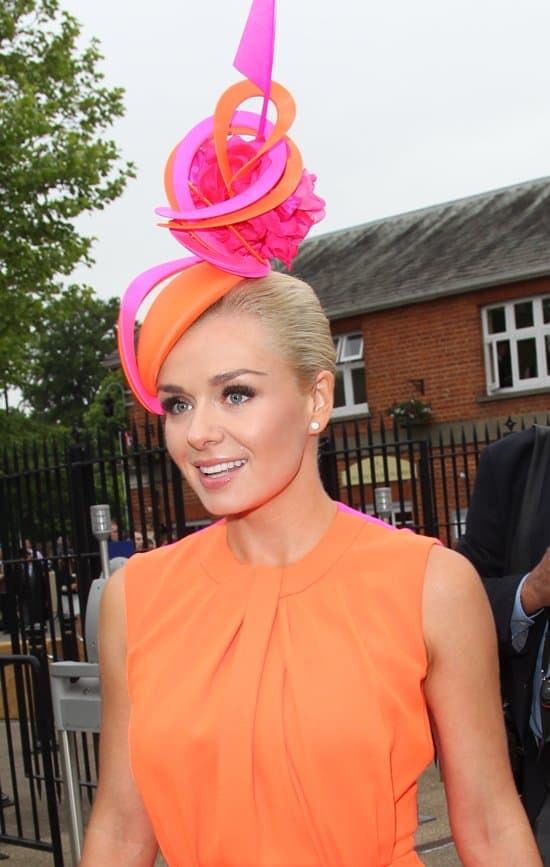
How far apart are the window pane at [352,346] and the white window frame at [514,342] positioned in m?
2.85

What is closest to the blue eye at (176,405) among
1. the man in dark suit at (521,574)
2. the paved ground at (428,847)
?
the man in dark suit at (521,574)

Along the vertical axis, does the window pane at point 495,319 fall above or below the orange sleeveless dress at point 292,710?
above

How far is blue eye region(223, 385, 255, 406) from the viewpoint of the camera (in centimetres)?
188

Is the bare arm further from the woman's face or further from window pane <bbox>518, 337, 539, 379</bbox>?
window pane <bbox>518, 337, 539, 379</bbox>

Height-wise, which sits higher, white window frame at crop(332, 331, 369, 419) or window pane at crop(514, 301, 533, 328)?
window pane at crop(514, 301, 533, 328)

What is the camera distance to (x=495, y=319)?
21.0m

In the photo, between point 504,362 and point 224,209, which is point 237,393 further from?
point 504,362

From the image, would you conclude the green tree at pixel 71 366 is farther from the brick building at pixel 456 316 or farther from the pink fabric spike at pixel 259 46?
the pink fabric spike at pixel 259 46

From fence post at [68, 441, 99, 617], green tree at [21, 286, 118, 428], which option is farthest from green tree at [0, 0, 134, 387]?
green tree at [21, 286, 118, 428]

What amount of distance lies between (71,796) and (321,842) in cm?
259

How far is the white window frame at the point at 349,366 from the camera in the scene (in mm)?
22062

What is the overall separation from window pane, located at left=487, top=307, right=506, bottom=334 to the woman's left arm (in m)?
19.4

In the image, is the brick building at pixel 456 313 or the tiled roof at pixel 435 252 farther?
the tiled roof at pixel 435 252

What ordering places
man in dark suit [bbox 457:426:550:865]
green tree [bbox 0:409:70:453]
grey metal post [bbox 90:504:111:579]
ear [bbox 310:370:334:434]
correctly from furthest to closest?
green tree [bbox 0:409:70:453]
grey metal post [bbox 90:504:111:579]
man in dark suit [bbox 457:426:550:865]
ear [bbox 310:370:334:434]
